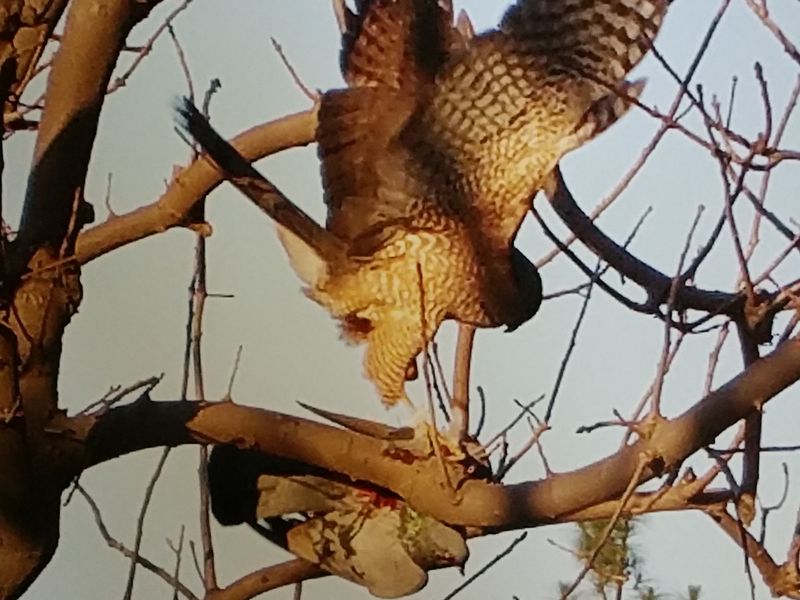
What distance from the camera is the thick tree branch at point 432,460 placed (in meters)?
0.86

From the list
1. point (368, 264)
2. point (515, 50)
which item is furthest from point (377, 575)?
point (515, 50)

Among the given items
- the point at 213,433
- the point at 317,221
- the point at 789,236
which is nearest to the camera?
the point at 213,433

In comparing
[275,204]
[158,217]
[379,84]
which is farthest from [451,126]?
[158,217]

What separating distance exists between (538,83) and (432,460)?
35 centimetres

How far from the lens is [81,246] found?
1114 millimetres

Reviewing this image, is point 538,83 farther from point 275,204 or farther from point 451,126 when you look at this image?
point 275,204

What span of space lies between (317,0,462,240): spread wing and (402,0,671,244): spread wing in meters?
0.02

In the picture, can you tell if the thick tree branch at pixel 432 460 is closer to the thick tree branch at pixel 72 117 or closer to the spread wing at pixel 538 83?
the thick tree branch at pixel 72 117

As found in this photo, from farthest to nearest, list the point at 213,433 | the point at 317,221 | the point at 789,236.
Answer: the point at 317,221 → the point at 789,236 → the point at 213,433

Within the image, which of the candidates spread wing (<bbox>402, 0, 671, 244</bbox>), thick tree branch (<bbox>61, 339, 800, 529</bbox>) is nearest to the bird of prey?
spread wing (<bbox>402, 0, 671, 244</bbox>)

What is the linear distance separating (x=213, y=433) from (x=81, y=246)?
27 centimetres

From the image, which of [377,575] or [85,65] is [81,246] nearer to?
[85,65]

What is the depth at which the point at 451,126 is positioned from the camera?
109cm

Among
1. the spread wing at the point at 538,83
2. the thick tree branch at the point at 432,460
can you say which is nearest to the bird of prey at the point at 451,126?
the spread wing at the point at 538,83
